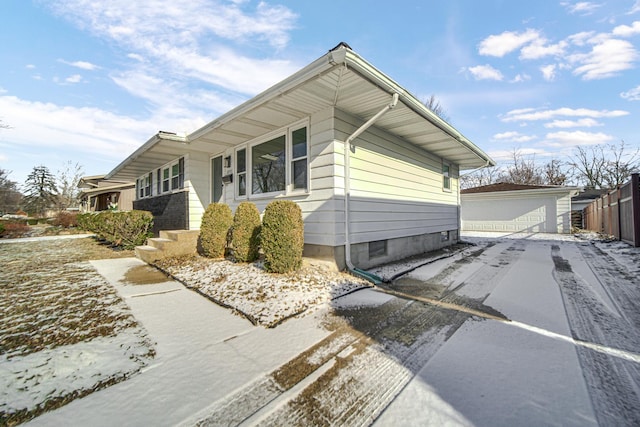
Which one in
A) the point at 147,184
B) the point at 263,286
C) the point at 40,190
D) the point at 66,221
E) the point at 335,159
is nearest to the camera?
the point at 263,286

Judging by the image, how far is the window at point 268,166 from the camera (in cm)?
544

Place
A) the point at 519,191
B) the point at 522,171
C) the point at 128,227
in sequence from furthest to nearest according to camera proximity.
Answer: the point at 522,171 → the point at 519,191 → the point at 128,227

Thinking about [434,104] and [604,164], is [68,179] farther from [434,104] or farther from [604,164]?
[604,164]

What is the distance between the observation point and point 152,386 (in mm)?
1600

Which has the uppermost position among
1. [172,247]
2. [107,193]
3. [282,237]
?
[107,193]

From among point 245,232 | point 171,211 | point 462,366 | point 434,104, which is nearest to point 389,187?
point 245,232

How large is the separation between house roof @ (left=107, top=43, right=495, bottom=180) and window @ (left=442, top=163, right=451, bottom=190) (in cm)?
83

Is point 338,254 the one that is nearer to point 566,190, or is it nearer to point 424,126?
point 424,126

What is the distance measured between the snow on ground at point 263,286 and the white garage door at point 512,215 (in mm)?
14350

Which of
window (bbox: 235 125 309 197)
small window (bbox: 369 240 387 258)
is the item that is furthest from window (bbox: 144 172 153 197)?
small window (bbox: 369 240 387 258)

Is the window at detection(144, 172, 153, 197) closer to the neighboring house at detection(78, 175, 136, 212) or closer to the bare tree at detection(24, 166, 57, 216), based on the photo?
the neighboring house at detection(78, 175, 136, 212)

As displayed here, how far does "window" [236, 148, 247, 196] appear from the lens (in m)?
6.37

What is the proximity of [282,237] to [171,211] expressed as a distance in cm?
586

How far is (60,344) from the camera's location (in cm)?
211
